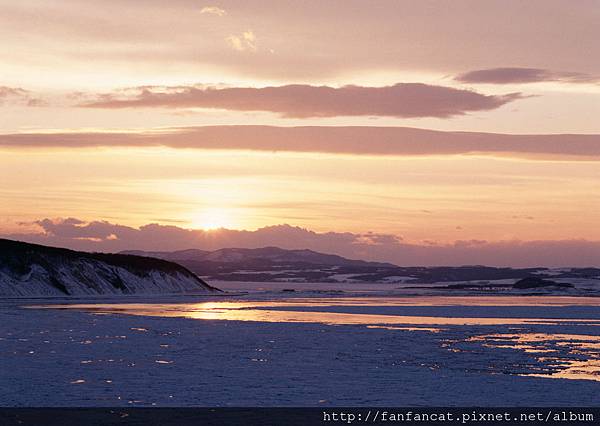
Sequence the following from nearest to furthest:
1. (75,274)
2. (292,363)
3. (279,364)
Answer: (279,364), (292,363), (75,274)

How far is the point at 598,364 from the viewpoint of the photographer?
29750mm

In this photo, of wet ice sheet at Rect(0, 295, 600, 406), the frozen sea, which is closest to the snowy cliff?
the frozen sea

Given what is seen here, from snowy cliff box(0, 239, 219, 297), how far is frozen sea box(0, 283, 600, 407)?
160ft

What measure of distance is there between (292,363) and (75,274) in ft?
262

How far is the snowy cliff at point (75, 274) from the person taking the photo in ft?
315

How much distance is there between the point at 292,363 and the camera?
96.6 ft

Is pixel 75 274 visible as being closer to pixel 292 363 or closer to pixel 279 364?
pixel 292 363

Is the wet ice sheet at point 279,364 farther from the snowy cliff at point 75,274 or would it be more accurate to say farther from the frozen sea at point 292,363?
the snowy cliff at point 75,274

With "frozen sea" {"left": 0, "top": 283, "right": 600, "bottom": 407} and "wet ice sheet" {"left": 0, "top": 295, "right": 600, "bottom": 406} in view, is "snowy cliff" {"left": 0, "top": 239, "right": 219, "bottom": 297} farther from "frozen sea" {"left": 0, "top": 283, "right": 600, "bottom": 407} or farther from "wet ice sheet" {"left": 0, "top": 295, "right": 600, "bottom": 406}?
"wet ice sheet" {"left": 0, "top": 295, "right": 600, "bottom": 406}

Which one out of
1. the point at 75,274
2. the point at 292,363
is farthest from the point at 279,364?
the point at 75,274

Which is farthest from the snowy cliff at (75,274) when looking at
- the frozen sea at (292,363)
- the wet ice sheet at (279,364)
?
the wet ice sheet at (279,364)
